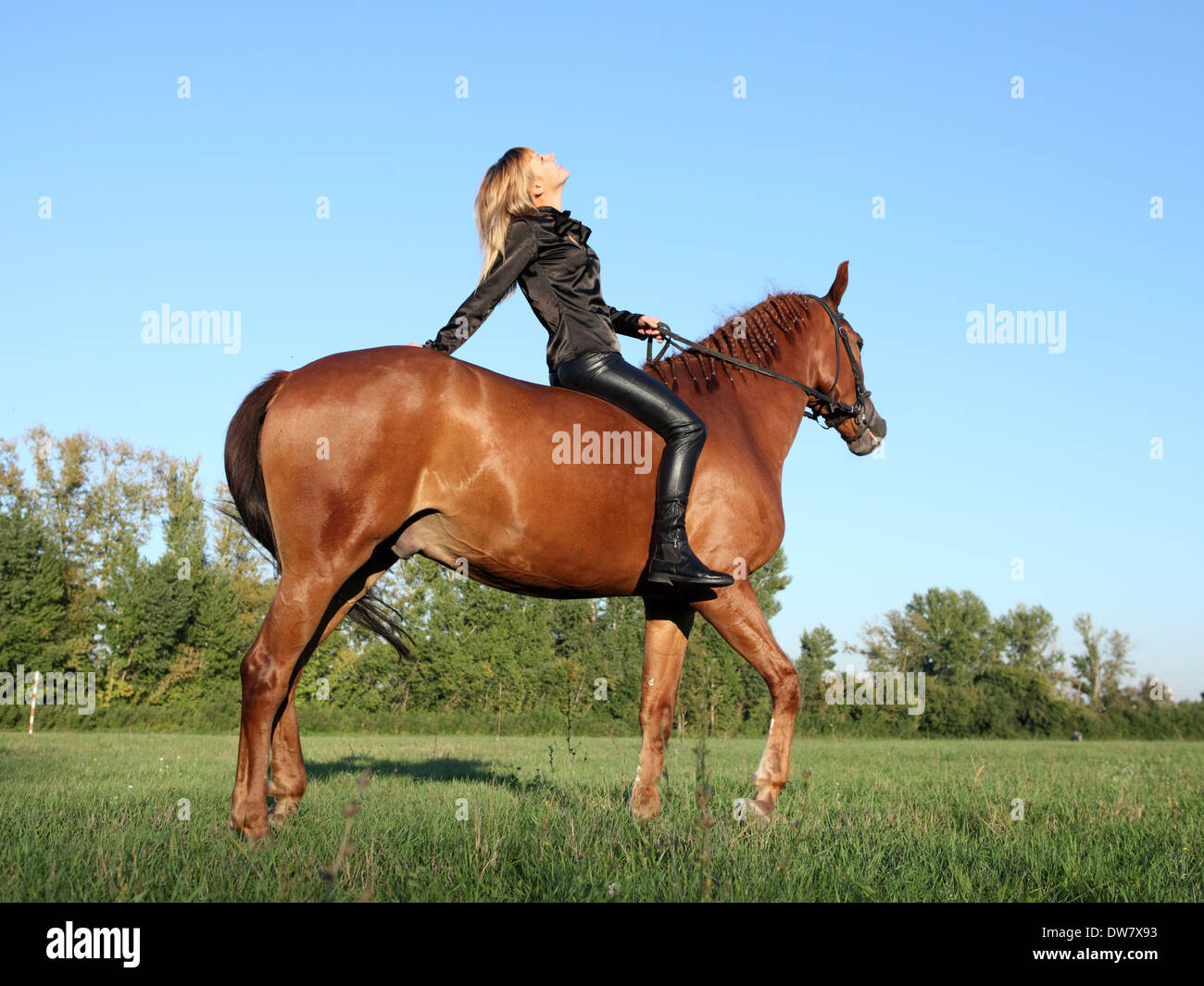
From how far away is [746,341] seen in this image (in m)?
7.00

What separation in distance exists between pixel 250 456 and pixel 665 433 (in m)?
2.56

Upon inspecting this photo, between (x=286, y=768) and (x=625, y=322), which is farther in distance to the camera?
(x=625, y=322)

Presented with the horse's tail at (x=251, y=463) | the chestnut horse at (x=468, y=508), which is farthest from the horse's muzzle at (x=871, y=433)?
the horse's tail at (x=251, y=463)

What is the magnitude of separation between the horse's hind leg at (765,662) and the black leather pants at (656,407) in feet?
2.59

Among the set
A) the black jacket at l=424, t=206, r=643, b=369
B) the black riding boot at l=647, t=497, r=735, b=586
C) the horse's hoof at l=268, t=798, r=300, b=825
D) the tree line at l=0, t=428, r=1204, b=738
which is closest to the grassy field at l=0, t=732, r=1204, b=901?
the horse's hoof at l=268, t=798, r=300, b=825

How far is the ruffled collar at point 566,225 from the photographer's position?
5809mm

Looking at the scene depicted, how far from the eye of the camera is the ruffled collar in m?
5.81

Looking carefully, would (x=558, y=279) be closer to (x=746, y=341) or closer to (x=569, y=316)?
(x=569, y=316)

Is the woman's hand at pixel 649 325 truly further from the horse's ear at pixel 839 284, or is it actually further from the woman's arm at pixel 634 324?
the horse's ear at pixel 839 284

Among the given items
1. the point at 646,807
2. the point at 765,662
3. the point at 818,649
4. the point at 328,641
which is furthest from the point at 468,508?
the point at 818,649

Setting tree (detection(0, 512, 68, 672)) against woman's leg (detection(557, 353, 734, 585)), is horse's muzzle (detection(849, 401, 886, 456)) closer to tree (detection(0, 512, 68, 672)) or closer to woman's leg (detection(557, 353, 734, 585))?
woman's leg (detection(557, 353, 734, 585))

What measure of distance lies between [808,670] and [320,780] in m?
52.2

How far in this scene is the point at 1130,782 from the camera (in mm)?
10102
